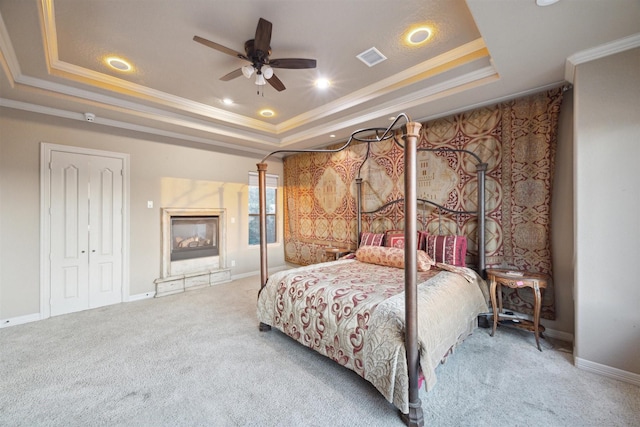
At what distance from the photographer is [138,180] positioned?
418 centimetres

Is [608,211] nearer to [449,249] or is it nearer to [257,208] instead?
[449,249]

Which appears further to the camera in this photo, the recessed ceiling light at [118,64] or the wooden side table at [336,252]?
the wooden side table at [336,252]

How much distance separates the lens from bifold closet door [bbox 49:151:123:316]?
11.5ft

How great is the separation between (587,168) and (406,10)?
2.03 meters

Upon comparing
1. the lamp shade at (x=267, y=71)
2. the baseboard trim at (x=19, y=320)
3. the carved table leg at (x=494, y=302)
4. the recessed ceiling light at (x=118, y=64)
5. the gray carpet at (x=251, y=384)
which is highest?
the recessed ceiling light at (x=118, y=64)

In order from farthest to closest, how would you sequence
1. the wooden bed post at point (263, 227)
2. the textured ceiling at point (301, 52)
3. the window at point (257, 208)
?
1. the window at point (257, 208)
2. the wooden bed post at point (263, 227)
3. the textured ceiling at point (301, 52)

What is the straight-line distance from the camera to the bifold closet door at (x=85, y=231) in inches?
138

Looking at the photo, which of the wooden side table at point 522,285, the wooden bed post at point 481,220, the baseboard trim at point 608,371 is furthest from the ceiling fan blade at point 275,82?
the baseboard trim at point 608,371

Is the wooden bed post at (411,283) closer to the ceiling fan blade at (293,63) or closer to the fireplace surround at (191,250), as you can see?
the ceiling fan blade at (293,63)

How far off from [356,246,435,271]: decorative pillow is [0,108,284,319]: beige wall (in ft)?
9.45

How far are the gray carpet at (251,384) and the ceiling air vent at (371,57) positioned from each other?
3033 mm

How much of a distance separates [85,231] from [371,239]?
419 cm

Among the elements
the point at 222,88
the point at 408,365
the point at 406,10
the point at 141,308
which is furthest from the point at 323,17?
the point at 141,308

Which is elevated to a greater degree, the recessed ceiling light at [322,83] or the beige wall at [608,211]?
the recessed ceiling light at [322,83]
